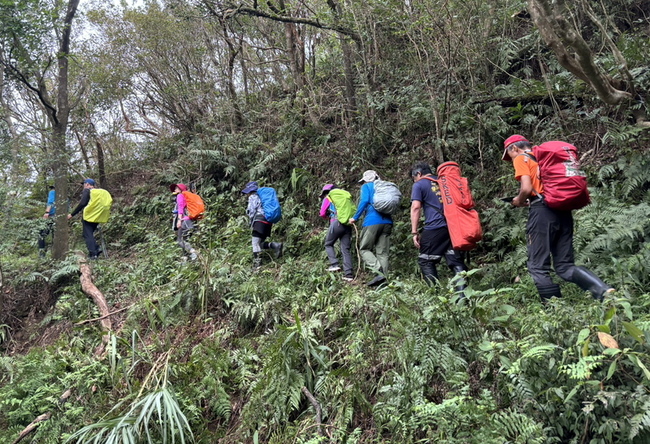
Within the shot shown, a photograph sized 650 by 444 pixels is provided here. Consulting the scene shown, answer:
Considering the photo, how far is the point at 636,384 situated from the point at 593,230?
2885 mm

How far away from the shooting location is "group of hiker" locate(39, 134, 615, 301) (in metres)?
4.04

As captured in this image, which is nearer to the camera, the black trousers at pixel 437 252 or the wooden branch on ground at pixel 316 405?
the wooden branch on ground at pixel 316 405

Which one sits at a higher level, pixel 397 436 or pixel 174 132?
pixel 174 132

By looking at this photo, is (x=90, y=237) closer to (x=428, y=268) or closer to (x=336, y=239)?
(x=336, y=239)

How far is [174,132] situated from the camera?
1368 cm

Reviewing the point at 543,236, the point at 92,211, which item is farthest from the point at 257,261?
the point at 543,236

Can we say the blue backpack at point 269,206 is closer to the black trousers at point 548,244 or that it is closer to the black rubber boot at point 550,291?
the black trousers at point 548,244

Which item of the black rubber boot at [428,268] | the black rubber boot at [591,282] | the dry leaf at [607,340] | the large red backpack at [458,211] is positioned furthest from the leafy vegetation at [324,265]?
the large red backpack at [458,211]

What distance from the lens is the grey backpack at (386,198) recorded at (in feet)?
19.5

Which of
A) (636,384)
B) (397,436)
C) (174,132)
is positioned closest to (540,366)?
(636,384)

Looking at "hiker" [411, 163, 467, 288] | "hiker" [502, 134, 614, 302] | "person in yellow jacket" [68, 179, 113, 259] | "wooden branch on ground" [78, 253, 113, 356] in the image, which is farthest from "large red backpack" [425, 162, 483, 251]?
"person in yellow jacket" [68, 179, 113, 259]

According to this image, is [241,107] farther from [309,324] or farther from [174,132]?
[309,324]

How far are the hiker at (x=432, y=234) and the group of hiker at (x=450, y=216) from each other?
12 millimetres

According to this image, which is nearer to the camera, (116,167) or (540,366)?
(540,366)
